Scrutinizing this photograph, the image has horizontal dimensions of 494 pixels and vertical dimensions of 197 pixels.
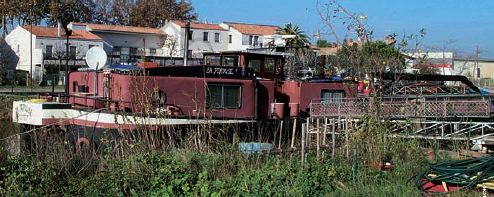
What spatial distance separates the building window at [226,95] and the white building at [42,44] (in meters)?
48.7

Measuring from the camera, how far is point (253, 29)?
3253 inches

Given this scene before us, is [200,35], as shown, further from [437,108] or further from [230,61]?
[437,108]

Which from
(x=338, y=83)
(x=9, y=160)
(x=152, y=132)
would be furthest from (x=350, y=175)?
(x=338, y=83)

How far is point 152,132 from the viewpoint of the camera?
33.5ft

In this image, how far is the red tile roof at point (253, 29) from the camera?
266 feet

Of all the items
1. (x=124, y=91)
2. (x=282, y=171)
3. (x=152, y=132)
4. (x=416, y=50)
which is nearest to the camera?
(x=282, y=171)

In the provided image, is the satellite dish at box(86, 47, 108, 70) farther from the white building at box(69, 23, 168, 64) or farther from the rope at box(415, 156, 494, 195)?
the white building at box(69, 23, 168, 64)

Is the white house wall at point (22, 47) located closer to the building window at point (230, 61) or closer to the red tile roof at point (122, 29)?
the red tile roof at point (122, 29)

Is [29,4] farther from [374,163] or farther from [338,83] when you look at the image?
[374,163]

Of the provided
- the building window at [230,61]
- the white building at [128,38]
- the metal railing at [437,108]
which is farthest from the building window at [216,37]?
the metal railing at [437,108]

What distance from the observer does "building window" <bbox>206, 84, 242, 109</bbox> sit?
1661cm

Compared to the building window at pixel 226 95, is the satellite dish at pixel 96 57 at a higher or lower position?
higher

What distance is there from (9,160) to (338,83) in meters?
12.3

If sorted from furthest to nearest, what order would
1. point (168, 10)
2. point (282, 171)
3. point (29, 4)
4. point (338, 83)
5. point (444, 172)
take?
point (168, 10) → point (29, 4) → point (338, 83) → point (282, 171) → point (444, 172)
